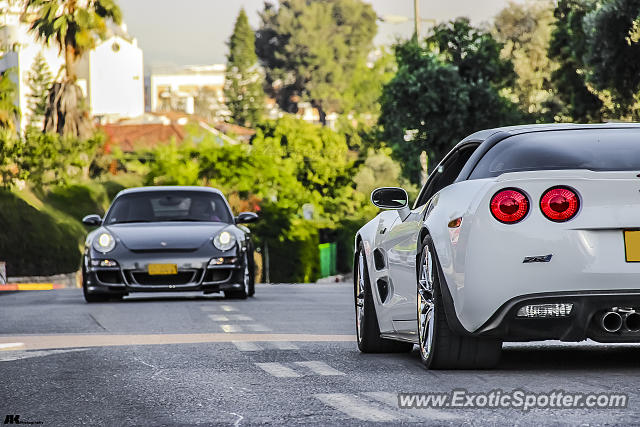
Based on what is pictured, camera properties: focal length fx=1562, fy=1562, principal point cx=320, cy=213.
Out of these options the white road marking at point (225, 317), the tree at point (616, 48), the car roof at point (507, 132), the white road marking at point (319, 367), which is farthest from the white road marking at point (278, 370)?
the tree at point (616, 48)

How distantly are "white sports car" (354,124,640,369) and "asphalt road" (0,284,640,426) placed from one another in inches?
10.0

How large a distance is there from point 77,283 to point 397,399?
3694cm

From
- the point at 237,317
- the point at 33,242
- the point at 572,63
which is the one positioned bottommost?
the point at 33,242

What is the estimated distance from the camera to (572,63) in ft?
148

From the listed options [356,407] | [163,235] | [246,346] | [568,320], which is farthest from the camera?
[163,235]

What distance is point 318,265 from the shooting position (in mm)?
68750

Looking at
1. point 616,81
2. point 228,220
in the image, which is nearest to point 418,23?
point 616,81

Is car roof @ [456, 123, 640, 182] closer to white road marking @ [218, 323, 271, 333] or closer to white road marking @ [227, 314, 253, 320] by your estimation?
white road marking @ [218, 323, 271, 333]

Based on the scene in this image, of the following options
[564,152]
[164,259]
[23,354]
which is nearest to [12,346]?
[23,354]

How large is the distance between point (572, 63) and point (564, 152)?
37.3m

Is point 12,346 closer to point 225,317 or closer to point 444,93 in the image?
point 225,317

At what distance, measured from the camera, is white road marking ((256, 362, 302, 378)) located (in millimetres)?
8578

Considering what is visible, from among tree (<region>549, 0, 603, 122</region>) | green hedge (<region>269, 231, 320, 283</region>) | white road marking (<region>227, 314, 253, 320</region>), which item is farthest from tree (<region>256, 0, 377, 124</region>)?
white road marking (<region>227, 314, 253, 320</region>)

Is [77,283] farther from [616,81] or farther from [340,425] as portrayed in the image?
[340,425]
